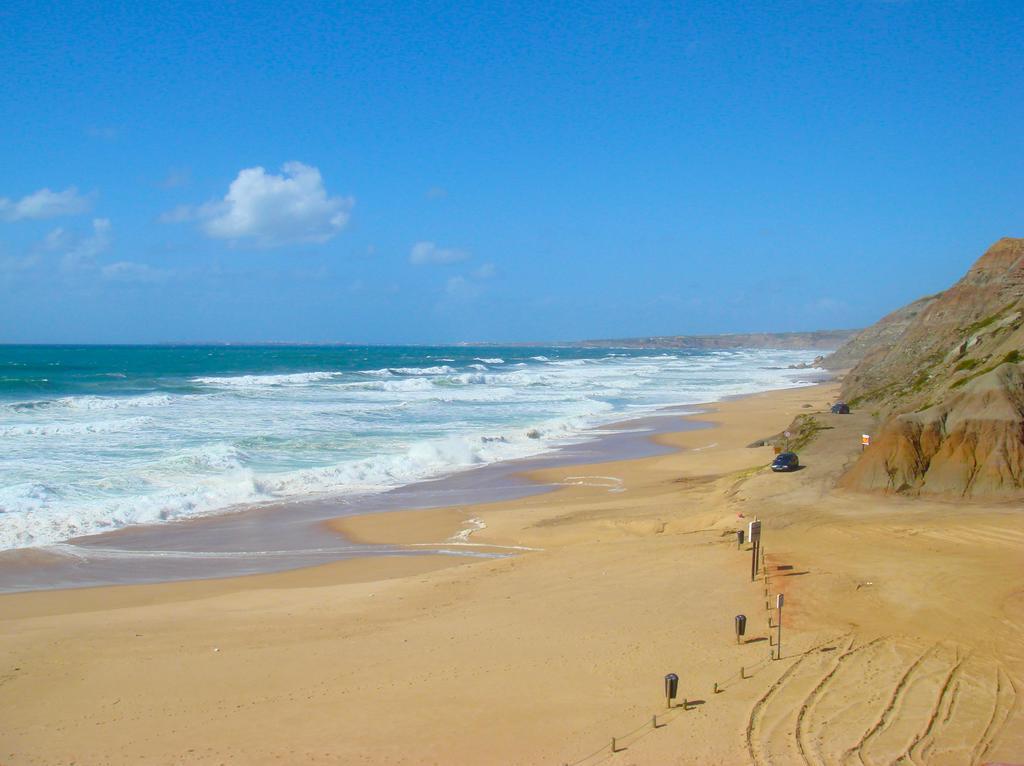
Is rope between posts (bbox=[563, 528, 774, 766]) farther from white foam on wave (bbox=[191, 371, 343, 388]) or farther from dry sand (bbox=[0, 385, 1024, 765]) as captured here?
white foam on wave (bbox=[191, 371, 343, 388])

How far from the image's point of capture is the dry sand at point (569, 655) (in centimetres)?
878

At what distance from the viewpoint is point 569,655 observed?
10938mm

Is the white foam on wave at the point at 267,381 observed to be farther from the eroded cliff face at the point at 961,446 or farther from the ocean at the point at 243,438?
the eroded cliff face at the point at 961,446

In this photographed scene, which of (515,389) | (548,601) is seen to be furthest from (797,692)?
(515,389)

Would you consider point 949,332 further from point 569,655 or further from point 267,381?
point 267,381

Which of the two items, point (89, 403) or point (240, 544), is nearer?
point (240, 544)

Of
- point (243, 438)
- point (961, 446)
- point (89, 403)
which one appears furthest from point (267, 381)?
point (961, 446)

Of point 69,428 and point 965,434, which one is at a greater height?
point 965,434

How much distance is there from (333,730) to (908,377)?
95.2ft

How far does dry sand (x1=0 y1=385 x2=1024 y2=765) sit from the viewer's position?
8.78 metres

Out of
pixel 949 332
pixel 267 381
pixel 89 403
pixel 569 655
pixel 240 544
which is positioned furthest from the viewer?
pixel 267 381

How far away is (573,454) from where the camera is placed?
103ft

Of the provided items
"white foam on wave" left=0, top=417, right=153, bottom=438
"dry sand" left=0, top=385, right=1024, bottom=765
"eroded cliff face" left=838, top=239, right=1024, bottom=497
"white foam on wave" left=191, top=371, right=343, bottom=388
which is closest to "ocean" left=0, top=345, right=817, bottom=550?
"white foam on wave" left=0, top=417, right=153, bottom=438

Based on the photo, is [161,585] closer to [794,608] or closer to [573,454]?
[794,608]
